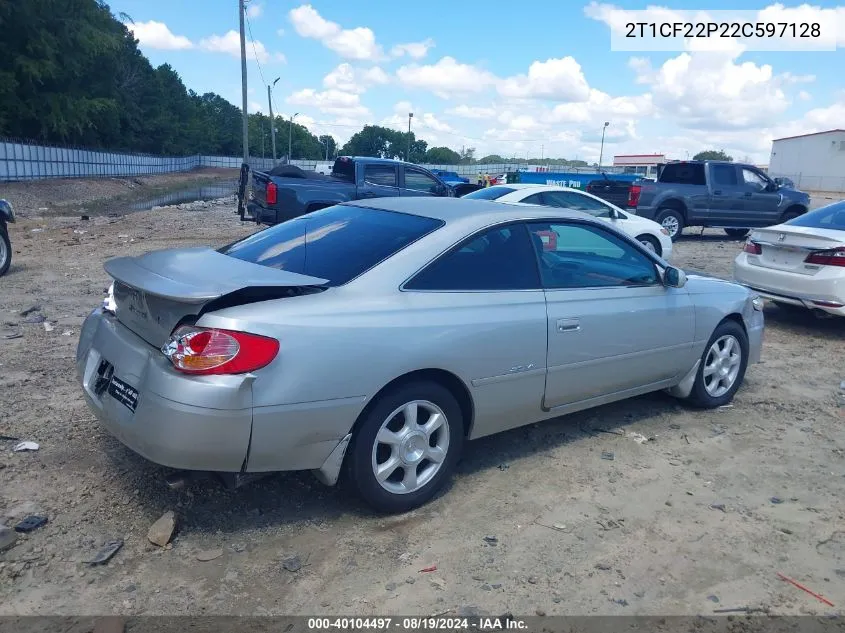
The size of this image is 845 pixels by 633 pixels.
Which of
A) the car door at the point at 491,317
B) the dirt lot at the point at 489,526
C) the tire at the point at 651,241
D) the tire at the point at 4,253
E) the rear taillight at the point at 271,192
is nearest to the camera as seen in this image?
the dirt lot at the point at 489,526

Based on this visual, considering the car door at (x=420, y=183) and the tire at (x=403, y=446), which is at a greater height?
the car door at (x=420, y=183)

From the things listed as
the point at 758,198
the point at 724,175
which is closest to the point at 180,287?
the point at 724,175

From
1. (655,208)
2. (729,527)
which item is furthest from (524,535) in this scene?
(655,208)

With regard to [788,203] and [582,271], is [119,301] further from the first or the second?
[788,203]

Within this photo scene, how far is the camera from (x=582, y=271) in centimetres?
466

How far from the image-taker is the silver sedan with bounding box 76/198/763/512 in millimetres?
3197

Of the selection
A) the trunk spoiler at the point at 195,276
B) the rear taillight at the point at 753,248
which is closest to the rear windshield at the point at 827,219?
the rear taillight at the point at 753,248

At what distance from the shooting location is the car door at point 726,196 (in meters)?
16.6

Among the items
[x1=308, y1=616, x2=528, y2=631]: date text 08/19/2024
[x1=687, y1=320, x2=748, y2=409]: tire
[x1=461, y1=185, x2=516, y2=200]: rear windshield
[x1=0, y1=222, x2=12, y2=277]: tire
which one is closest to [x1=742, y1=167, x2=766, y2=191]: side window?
[x1=461, y1=185, x2=516, y2=200]: rear windshield

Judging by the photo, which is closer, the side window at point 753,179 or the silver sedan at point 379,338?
the silver sedan at point 379,338

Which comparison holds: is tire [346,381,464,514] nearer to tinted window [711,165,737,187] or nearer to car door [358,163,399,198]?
car door [358,163,399,198]

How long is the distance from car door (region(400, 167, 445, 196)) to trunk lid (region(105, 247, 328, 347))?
10.6 meters

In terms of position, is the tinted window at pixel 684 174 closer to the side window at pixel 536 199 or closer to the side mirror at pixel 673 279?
the side window at pixel 536 199

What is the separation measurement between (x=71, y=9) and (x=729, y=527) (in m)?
55.0
